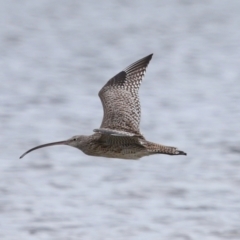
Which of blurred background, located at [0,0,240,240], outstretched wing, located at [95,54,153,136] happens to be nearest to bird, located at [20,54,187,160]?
outstretched wing, located at [95,54,153,136]

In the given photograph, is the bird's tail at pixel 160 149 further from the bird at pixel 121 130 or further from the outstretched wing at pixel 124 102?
the outstretched wing at pixel 124 102

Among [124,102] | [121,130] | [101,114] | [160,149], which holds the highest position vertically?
[101,114]

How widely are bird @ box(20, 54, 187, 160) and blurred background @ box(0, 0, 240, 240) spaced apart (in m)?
1.71

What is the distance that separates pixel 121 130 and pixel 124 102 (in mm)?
887

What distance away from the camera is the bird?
8.54m

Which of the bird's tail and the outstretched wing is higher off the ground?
the outstretched wing

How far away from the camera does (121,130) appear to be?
8969 millimetres

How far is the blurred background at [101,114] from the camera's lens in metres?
11.2

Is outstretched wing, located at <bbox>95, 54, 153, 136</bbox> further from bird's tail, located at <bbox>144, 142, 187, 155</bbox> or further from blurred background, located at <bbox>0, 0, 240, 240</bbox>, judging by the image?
blurred background, located at <bbox>0, 0, 240, 240</bbox>

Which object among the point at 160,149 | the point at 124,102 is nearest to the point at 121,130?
the point at 160,149

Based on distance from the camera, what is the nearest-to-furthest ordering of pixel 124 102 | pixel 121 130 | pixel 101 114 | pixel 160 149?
pixel 160 149 < pixel 121 130 < pixel 124 102 < pixel 101 114

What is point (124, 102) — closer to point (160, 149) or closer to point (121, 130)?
point (121, 130)

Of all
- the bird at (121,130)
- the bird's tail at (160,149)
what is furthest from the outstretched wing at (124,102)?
the bird's tail at (160,149)

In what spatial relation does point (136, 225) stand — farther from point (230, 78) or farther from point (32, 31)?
point (32, 31)
